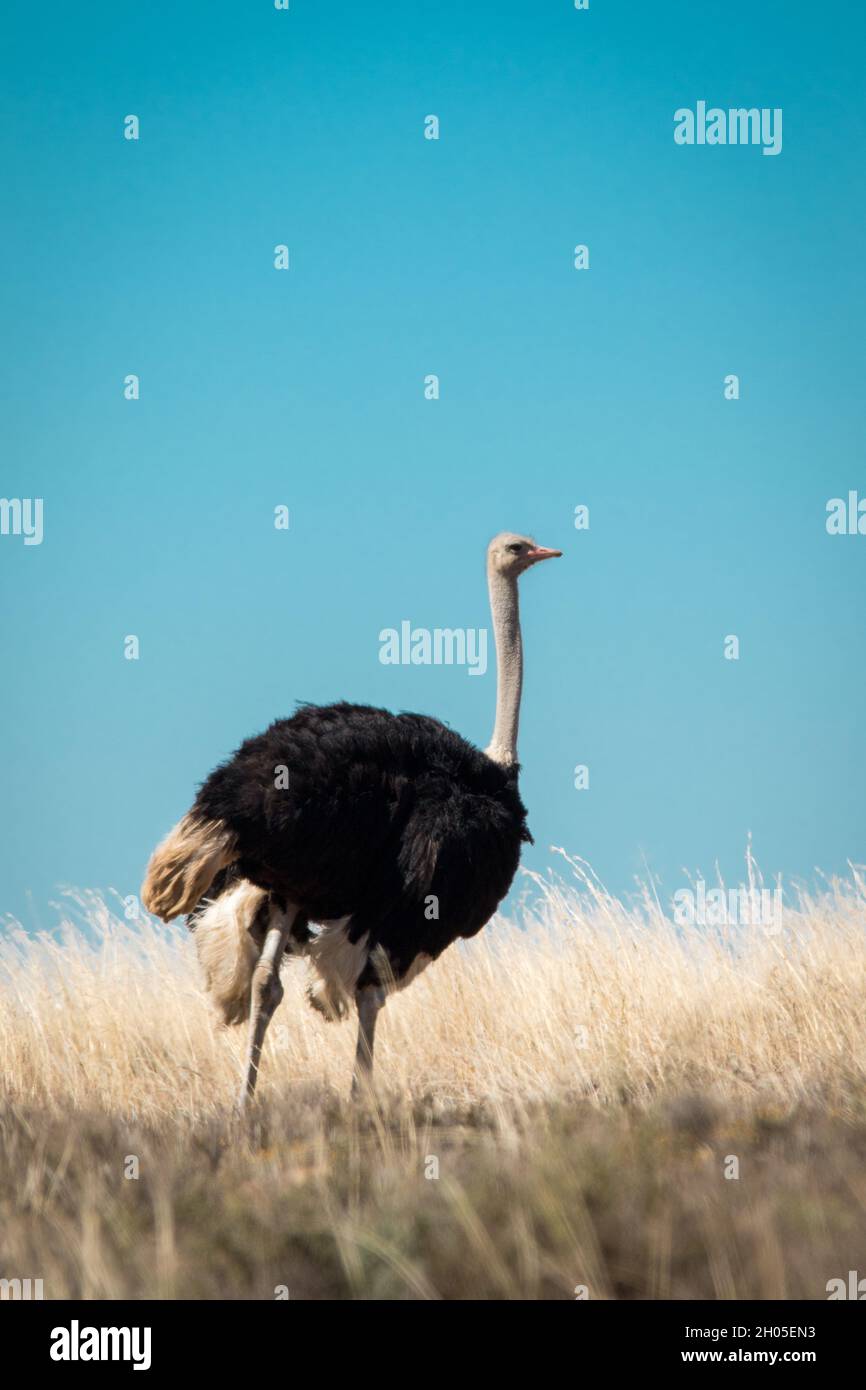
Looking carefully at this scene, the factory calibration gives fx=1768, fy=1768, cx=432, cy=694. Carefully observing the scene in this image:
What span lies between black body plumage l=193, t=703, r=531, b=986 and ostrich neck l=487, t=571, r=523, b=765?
0.72 meters

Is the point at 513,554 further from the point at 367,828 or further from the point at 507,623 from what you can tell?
the point at 367,828

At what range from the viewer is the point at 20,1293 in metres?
5.11

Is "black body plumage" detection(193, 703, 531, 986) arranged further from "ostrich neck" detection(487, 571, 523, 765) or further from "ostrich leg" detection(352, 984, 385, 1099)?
"ostrich neck" detection(487, 571, 523, 765)

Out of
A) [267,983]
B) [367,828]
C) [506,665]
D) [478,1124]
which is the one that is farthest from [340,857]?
[506,665]

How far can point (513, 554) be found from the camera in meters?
10.0

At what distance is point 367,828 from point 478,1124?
4.86 ft

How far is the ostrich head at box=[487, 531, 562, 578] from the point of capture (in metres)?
9.98

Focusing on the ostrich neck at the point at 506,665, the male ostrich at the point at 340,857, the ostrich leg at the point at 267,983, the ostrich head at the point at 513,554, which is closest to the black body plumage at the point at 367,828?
the male ostrich at the point at 340,857

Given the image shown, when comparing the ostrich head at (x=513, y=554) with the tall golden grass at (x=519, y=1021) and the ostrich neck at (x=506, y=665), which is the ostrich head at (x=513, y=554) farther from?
the tall golden grass at (x=519, y=1021)

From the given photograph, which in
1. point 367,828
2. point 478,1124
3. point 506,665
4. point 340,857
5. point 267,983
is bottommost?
point 478,1124

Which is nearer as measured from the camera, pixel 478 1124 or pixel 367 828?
pixel 478 1124

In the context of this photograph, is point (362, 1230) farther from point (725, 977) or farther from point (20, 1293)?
point (725, 977)
